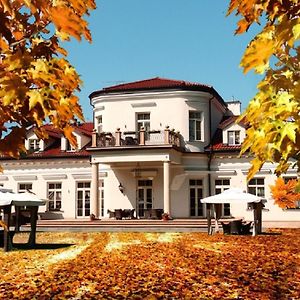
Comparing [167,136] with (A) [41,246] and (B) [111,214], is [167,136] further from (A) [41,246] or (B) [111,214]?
(A) [41,246]

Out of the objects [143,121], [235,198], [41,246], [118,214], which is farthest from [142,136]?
[41,246]

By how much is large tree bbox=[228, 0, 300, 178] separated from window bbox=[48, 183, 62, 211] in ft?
95.2

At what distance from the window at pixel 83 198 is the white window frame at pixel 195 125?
744 cm

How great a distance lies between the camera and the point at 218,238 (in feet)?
68.1

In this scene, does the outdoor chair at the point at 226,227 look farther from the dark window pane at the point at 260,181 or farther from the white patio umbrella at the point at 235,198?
the dark window pane at the point at 260,181

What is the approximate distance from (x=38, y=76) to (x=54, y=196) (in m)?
29.4

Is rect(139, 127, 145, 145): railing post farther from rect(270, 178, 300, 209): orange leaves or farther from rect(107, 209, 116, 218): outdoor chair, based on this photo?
rect(270, 178, 300, 209): orange leaves

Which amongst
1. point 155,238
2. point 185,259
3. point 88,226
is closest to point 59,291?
point 185,259

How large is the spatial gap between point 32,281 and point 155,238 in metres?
11.0

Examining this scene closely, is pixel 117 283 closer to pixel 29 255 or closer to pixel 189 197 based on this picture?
pixel 29 255

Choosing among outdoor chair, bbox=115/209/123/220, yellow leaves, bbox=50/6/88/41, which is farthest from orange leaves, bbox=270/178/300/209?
yellow leaves, bbox=50/6/88/41

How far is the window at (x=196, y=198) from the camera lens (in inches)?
1159

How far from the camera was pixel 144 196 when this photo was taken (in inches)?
1180

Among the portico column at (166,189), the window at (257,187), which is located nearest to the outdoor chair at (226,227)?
the portico column at (166,189)
